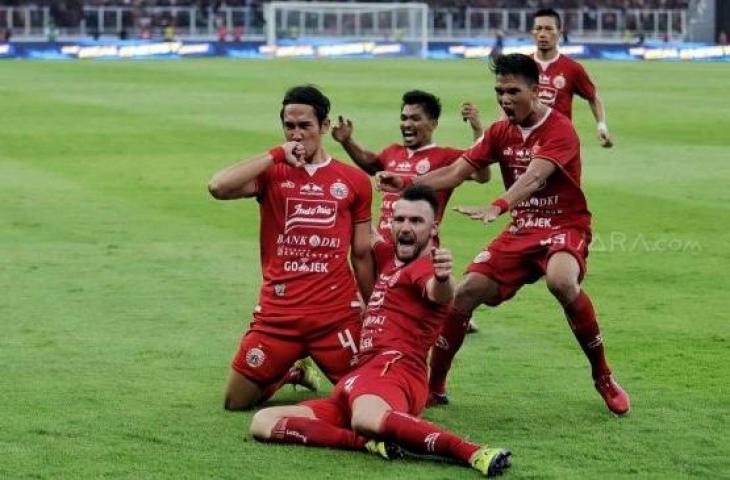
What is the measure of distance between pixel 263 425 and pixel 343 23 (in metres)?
59.1

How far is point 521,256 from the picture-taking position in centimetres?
1020

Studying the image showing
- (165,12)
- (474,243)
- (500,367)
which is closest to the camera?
(500,367)

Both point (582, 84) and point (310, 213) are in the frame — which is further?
point (582, 84)

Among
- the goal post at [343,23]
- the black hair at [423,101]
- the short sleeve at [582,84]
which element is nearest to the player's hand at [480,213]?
the black hair at [423,101]

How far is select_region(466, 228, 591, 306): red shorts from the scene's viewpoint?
10.2m

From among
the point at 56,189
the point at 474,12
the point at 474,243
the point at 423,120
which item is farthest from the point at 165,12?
the point at 423,120

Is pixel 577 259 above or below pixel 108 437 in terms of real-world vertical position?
above

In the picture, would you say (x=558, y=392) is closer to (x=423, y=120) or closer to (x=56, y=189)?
(x=423, y=120)

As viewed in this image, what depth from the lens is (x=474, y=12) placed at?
71.9 metres

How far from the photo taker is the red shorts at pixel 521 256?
10.2 metres

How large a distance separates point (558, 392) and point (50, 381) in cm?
318

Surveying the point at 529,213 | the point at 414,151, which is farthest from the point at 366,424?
the point at 414,151

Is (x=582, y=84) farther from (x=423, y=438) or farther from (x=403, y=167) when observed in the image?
(x=423, y=438)

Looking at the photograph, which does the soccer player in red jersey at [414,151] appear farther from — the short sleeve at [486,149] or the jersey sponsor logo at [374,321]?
the jersey sponsor logo at [374,321]
